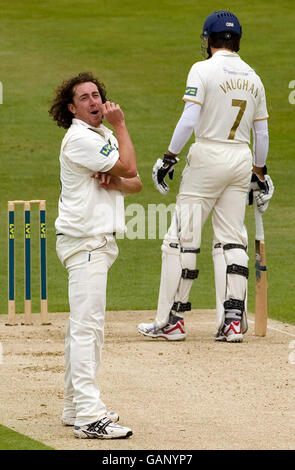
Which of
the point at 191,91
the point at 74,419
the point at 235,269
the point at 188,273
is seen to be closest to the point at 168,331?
the point at 188,273

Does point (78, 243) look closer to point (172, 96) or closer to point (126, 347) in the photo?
point (126, 347)

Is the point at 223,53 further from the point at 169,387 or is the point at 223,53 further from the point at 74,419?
the point at 74,419

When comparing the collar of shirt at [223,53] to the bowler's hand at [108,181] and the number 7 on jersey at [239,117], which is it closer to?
the number 7 on jersey at [239,117]

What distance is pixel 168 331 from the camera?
9391mm

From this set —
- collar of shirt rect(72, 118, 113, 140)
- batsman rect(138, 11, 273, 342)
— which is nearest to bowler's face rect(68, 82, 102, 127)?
collar of shirt rect(72, 118, 113, 140)

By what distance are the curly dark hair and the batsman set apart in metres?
2.26

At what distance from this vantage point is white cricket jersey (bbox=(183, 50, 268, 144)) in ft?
30.1

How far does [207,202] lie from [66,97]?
2640 mm

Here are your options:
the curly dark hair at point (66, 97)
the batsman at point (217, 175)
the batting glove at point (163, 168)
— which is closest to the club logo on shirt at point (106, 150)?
the curly dark hair at point (66, 97)

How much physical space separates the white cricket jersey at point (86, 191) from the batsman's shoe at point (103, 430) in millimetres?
964

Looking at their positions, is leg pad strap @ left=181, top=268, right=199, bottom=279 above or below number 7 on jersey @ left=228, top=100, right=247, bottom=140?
→ below

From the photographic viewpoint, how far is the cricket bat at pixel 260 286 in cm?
958

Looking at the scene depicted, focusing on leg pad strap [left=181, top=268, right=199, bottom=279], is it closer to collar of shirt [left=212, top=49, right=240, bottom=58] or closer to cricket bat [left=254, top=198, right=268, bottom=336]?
cricket bat [left=254, top=198, right=268, bottom=336]

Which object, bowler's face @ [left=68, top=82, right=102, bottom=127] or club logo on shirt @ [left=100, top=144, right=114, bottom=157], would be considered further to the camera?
bowler's face @ [left=68, top=82, right=102, bottom=127]
